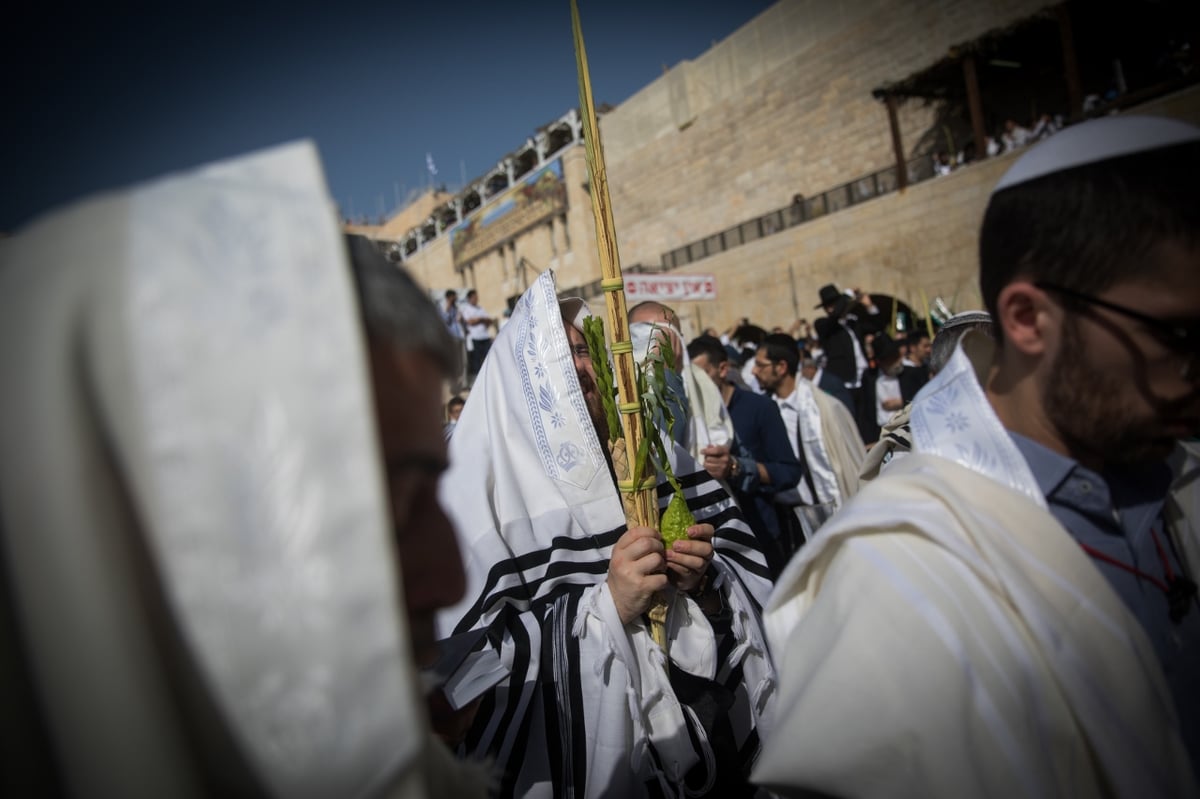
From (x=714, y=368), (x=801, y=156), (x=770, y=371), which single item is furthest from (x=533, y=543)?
(x=801, y=156)

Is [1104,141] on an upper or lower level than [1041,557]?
upper

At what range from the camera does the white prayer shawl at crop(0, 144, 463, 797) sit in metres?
0.54

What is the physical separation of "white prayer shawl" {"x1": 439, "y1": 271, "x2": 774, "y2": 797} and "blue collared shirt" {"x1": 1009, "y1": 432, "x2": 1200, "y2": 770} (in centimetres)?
109

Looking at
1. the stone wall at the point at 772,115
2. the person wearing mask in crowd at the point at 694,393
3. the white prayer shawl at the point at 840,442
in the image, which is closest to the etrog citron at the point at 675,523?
the person wearing mask in crowd at the point at 694,393

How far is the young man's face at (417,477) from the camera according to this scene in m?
0.76

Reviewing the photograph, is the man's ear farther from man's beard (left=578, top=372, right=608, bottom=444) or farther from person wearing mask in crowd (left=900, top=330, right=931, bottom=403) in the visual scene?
person wearing mask in crowd (left=900, top=330, right=931, bottom=403)

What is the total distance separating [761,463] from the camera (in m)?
4.77

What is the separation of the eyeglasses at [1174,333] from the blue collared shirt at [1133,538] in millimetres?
252

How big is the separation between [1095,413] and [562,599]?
57.7 inches

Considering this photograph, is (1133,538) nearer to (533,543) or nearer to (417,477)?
(417,477)

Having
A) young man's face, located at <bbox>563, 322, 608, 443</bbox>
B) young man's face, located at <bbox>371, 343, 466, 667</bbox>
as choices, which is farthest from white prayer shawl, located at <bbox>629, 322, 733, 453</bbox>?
young man's face, located at <bbox>371, 343, 466, 667</bbox>

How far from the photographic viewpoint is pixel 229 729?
571 mm

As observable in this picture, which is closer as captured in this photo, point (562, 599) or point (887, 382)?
point (562, 599)

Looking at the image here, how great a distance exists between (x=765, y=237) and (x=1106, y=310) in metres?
23.7
